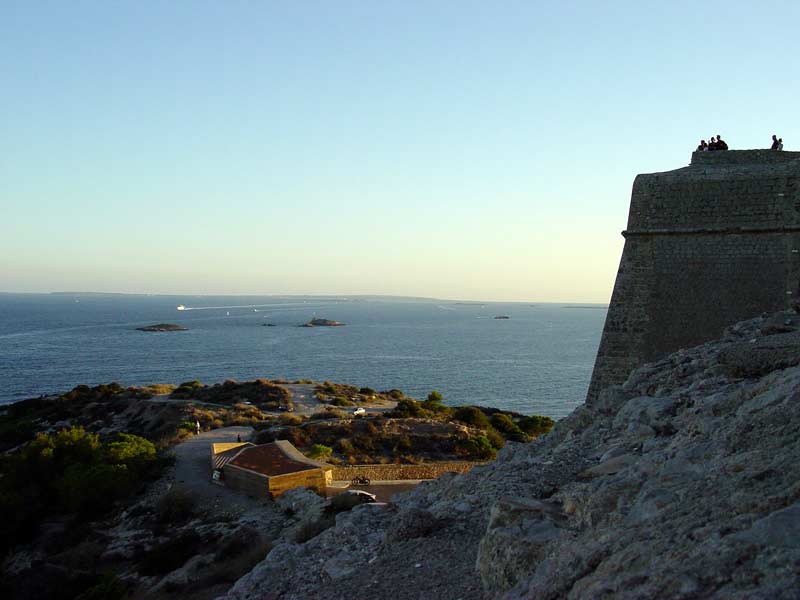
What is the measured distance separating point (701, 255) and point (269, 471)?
1313 cm

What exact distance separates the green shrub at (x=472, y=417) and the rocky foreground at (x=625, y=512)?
24.4 m

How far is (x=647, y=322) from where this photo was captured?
40.8 feet

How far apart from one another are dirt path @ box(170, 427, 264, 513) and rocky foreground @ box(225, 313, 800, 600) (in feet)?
34.5

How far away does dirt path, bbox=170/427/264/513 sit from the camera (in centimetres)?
1847

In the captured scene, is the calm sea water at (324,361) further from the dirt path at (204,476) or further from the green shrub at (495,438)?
the dirt path at (204,476)

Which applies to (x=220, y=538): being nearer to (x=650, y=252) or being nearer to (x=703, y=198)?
(x=650, y=252)

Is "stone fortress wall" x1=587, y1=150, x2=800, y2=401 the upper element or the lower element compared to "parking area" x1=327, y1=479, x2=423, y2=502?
upper

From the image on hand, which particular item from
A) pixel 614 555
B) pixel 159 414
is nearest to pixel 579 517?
pixel 614 555

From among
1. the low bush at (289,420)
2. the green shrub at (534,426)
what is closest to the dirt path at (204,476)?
the low bush at (289,420)

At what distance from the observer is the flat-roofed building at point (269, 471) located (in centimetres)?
1862

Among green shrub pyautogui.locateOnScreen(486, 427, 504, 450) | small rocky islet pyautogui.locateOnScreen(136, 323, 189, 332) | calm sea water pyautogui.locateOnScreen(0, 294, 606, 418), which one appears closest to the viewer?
green shrub pyautogui.locateOnScreen(486, 427, 504, 450)

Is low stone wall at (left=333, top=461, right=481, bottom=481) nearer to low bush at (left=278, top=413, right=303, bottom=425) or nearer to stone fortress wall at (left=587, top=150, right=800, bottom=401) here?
low bush at (left=278, top=413, right=303, bottom=425)

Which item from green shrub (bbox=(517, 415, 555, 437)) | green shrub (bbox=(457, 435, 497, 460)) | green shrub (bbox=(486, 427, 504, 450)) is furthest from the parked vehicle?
green shrub (bbox=(517, 415, 555, 437))

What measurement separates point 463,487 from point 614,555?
4.67 m
